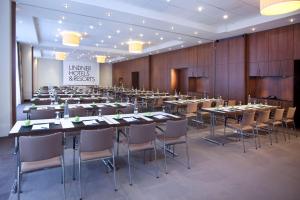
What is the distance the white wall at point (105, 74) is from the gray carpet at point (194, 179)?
2342cm

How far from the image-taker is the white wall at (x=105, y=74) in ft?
90.2

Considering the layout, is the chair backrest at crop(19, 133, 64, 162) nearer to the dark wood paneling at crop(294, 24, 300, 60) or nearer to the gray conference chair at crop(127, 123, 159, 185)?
the gray conference chair at crop(127, 123, 159, 185)

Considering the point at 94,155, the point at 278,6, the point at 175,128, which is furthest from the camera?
the point at 278,6

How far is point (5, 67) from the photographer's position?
5.76 metres

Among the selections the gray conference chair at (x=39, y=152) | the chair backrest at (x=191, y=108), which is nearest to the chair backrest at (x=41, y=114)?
the gray conference chair at (x=39, y=152)

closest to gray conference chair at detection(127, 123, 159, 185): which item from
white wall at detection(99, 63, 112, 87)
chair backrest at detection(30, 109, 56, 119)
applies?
chair backrest at detection(30, 109, 56, 119)

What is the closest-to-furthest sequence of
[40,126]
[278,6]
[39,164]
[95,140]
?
[39,164] → [95,140] → [40,126] → [278,6]

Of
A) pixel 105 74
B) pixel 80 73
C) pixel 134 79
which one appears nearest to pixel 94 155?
pixel 134 79

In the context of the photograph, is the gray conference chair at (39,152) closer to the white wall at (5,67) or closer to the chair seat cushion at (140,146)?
the chair seat cushion at (140,146)

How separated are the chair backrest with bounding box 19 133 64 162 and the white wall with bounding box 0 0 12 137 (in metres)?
3.96

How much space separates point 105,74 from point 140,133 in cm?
2510

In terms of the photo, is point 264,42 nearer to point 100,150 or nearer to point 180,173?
point 180,173

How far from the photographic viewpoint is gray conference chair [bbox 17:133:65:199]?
102 inches

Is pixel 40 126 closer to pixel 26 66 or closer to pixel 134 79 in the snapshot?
pixel 26 66
